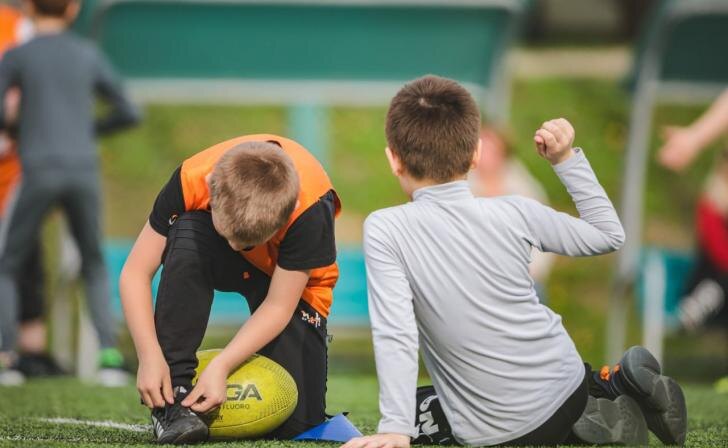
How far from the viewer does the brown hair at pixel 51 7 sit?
6031 mm

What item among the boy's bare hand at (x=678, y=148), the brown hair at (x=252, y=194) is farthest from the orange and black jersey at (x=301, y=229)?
the boy's bare hand at (x=678, y=148)

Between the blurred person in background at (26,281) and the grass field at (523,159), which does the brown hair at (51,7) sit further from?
the grass field at (523,159)

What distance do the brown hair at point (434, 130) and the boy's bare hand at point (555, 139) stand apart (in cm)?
17

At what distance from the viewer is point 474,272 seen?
9.88 feet

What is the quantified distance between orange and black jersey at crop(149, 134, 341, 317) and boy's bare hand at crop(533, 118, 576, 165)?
0.64 meters

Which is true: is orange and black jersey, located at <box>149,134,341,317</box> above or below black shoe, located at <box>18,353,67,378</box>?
above

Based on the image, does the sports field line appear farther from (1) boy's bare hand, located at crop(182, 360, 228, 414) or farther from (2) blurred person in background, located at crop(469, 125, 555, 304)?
(2) blurred person in background, located at crop(469, 125, 555, 304)

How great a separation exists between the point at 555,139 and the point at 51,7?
3727 mm

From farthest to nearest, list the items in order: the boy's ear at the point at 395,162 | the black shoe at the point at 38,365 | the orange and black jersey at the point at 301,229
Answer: the black shoe at the point at 38,365, the orange and black jersey at the point at 301,229, the boy's ear at the point at 395,162

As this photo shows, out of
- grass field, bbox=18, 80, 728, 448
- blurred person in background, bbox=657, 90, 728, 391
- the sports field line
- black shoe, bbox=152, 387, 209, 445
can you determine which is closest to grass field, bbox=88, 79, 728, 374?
grass field, bbox=18, 80, 728, 448

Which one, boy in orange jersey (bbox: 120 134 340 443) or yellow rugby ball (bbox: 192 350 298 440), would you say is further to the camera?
yellow rugby ball (bbox: 192 350 298 440)

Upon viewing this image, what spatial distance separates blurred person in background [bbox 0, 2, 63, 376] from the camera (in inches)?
248

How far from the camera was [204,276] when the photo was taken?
331 centimetres

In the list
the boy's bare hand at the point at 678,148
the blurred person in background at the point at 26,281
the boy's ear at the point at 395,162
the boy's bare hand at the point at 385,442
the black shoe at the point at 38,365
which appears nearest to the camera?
the boy's bare hand at the point at 385,442
